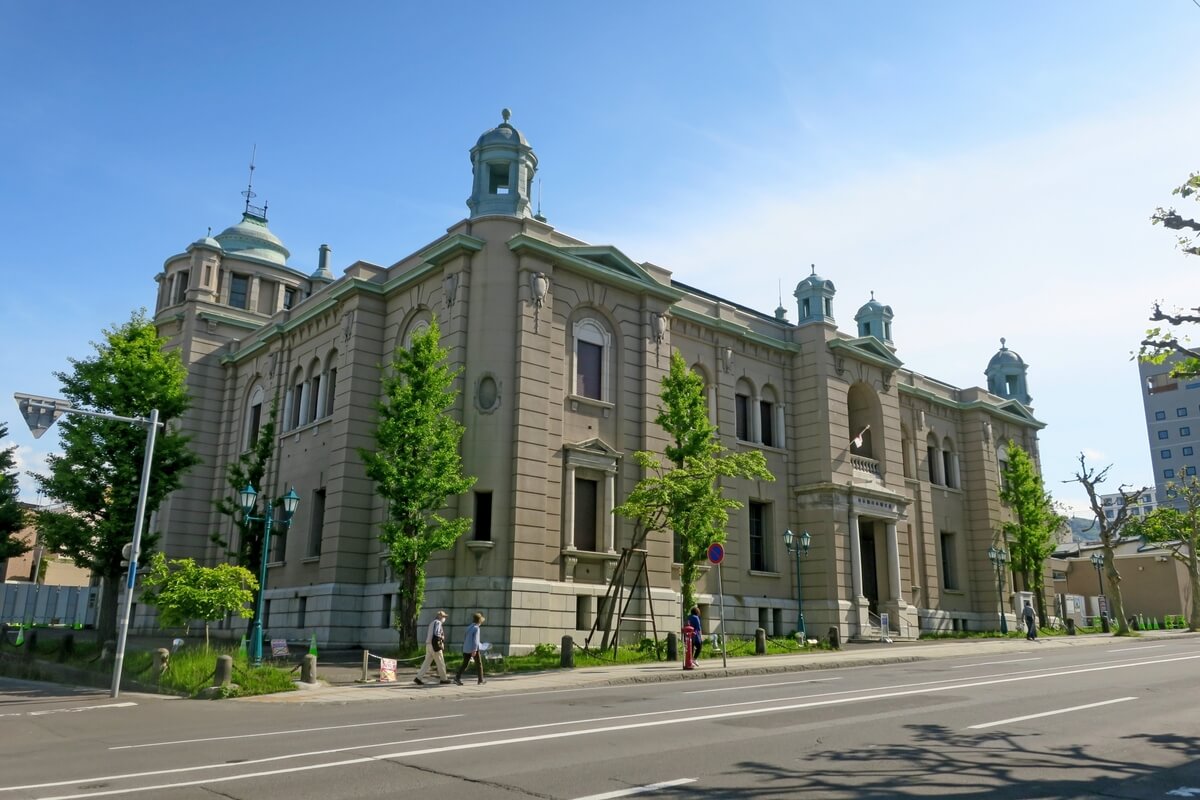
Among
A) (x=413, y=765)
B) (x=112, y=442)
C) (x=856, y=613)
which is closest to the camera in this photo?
(x=413, y=765)

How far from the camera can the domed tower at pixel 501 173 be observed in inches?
1277

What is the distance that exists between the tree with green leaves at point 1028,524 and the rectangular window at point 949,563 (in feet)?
9.52

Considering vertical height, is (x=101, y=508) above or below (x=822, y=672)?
above

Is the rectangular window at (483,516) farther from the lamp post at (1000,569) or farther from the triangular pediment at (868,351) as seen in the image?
the lamp post at (1000,569)

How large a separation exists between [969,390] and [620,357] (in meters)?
26.9

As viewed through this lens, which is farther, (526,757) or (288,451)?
(288,451)

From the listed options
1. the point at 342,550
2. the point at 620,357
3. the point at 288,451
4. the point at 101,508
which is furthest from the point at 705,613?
the point at 101,508

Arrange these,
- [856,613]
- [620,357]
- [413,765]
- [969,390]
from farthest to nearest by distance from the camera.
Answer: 1. [969,390]
2. [856,613]
3. [620,357]
4. [413,765]

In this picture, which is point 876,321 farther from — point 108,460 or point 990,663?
point 108,460

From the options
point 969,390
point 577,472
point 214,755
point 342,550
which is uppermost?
point 969,390

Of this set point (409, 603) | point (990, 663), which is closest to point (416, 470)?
point (409, 603)

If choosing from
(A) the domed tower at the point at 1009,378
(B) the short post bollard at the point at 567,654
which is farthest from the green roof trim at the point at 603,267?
(A) the domed tower at the point at 1009,378

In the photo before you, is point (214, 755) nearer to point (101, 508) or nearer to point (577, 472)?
point (577, 472)

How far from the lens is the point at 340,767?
9641 mm
